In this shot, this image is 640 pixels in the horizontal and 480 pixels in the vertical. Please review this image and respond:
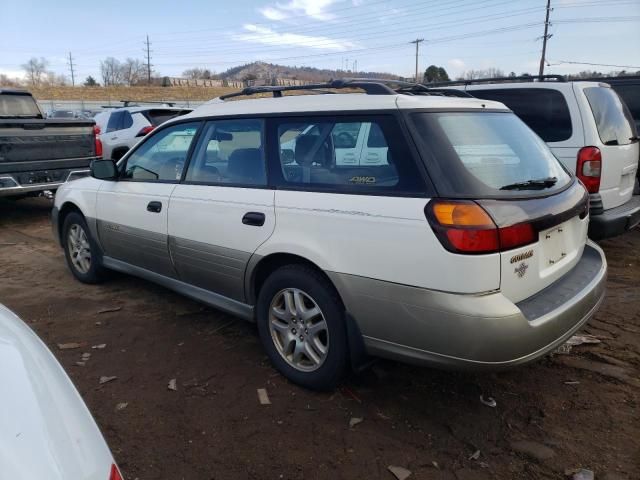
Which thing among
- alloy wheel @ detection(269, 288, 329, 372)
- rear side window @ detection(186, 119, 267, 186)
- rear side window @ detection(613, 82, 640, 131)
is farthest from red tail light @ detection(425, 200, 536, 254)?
rear side window @ detection(613, 82, 640, 131)

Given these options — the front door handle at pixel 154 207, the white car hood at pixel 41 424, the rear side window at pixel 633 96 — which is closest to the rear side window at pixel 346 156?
the front door handle at pixel 154 207

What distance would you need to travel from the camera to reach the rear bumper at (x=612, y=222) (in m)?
4.71

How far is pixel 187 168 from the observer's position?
377 centimetres

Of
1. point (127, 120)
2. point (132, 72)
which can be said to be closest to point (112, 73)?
point (132, 72)

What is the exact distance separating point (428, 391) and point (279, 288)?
44.2 inches

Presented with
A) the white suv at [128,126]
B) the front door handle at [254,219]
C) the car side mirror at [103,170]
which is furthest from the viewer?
the white suv at [128,126]

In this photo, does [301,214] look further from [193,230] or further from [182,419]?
[182,419]

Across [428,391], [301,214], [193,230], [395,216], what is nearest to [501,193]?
[395,216]

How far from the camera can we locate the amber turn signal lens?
7.58 feet

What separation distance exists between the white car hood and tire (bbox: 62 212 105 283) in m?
3.21

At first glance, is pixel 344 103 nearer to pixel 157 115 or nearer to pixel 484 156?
pixel 484 156

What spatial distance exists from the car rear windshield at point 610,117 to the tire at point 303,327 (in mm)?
3678

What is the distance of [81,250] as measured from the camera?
16.5ft

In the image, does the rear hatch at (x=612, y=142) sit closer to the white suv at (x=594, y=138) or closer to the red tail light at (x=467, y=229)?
the white suv at (x=594, y=138)
